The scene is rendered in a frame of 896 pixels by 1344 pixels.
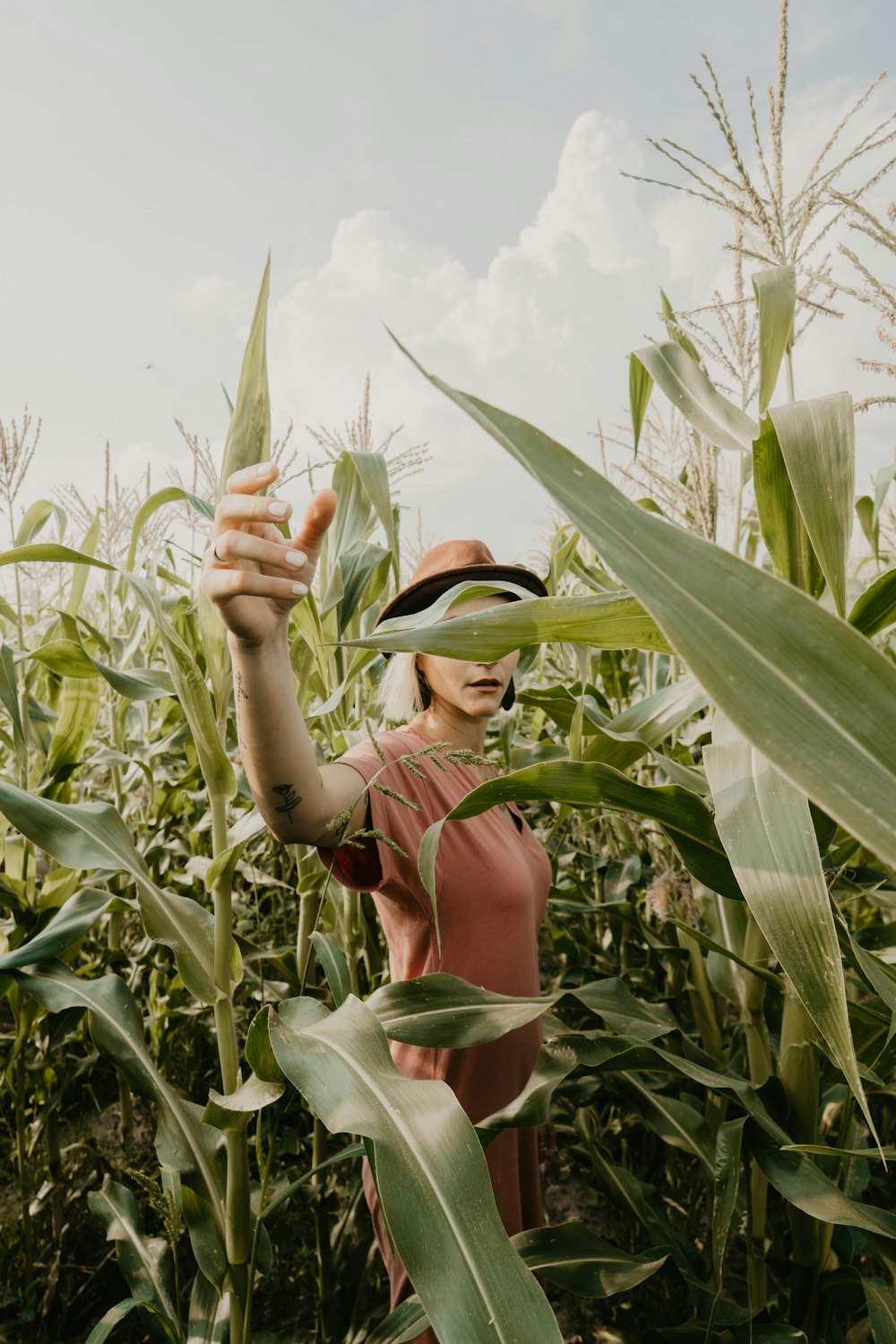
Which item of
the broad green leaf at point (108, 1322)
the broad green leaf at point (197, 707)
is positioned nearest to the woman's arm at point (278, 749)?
the broad green leaf at point (197, 707)

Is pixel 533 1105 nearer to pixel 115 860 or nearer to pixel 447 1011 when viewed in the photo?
pixel 447 1011

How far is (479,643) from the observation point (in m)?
0.66

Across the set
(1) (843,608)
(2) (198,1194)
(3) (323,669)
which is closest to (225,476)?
(3) (323,669)

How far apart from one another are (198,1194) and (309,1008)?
0.46 metres

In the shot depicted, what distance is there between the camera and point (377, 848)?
1.13m

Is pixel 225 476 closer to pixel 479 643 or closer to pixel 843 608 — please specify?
pixel 479 643

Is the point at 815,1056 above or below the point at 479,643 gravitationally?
below

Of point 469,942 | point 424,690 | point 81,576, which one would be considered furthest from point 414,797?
point 81,576

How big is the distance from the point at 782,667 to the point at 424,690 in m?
1.23

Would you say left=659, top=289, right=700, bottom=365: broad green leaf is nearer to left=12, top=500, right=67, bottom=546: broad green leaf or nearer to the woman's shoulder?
the woman's shoulder

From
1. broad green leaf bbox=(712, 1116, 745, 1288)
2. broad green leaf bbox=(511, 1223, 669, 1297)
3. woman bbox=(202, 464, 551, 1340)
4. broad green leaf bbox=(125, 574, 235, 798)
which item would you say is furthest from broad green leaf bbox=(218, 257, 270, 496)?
broad green leaf bbox=(511, 1223, 669, 1297)

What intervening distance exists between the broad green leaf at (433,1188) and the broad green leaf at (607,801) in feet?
0.46

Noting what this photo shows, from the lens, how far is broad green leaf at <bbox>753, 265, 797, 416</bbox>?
76 cm

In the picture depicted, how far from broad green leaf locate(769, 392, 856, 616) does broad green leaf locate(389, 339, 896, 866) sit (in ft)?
0.79
